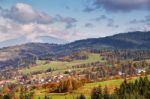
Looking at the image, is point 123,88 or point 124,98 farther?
point 123,88

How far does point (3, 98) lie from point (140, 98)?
256ft

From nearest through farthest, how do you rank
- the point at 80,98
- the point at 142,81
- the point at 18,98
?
the point at 80,98
the point at 142,81
the point at 18,98

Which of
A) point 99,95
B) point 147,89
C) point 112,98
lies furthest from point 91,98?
point 147,89

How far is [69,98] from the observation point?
7279 inches

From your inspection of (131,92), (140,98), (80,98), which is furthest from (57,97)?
(140,98)

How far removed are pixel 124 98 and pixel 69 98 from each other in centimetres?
3941

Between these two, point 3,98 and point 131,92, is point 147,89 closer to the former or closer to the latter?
point 131,92

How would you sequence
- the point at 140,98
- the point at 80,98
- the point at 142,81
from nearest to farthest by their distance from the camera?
the point at 140,98 → the point at 80,98 → the point at 142,81

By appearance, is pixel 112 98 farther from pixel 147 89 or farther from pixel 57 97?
pixel 57 97

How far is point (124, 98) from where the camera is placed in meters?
154

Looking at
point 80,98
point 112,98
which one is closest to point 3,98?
point 80,98

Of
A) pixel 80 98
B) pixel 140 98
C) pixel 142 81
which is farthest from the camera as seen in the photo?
pixel 142 81

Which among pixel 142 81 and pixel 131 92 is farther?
pixel 142 81

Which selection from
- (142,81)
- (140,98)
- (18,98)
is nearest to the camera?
(140,98)
